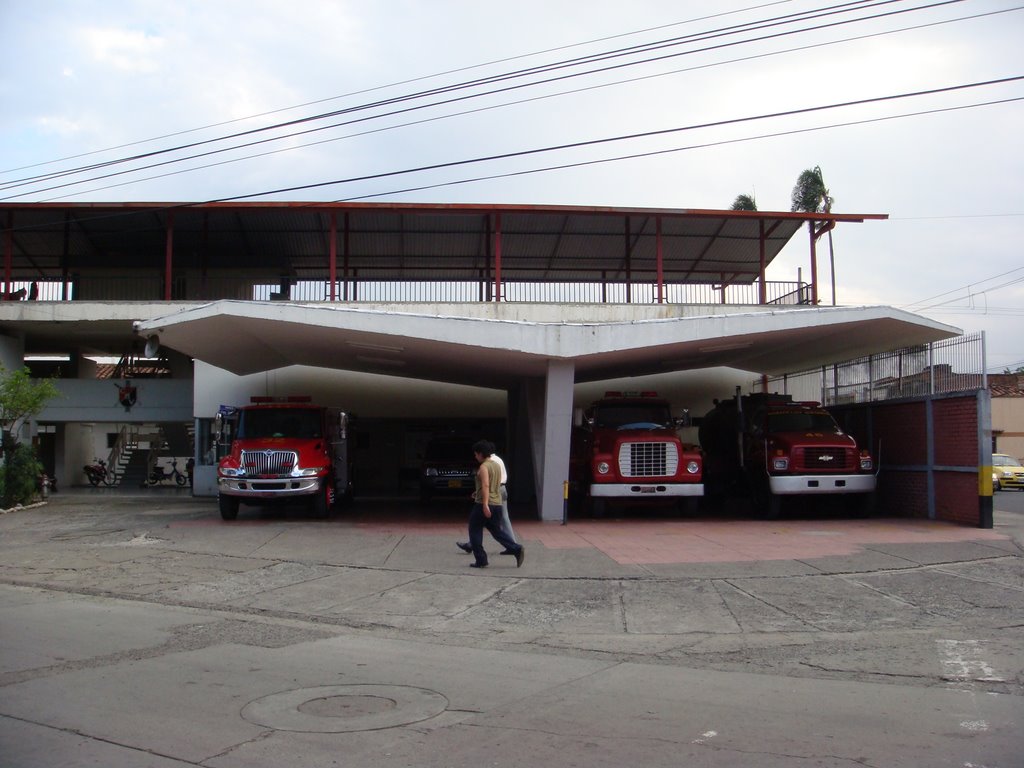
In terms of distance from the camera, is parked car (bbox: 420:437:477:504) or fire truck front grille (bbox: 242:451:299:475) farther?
parked car (bbox: 420:437:477:504)

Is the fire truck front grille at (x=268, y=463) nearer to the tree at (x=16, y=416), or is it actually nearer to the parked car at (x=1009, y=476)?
the tree at (x=16, y=416)

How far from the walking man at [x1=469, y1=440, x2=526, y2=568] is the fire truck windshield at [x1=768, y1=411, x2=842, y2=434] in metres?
8.98

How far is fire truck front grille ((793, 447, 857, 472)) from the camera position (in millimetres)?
18688

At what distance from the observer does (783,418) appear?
1984 cm

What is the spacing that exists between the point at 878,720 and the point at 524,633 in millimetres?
4141

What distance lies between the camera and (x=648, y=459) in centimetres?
1903

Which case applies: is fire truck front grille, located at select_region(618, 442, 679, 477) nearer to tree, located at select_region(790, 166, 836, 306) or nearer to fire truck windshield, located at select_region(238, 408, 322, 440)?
fire truck windshield, located at select_region(238, 408, 322, 440)

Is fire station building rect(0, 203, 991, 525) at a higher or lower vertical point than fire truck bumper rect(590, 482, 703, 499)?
higher

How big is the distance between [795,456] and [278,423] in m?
10.8

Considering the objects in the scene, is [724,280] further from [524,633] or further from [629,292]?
[524,633]

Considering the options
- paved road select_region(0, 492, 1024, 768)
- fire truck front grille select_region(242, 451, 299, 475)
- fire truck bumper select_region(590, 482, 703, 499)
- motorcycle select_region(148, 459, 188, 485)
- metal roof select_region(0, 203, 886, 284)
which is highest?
metal roof select_region(0, 203, 886, 284)

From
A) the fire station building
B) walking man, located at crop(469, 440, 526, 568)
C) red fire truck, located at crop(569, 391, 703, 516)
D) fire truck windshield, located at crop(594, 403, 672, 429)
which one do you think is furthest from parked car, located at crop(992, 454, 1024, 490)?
walking man, located at crop(469, 440, 526, 568)

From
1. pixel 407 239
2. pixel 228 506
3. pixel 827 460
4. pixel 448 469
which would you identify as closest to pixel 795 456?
pixel 827 460

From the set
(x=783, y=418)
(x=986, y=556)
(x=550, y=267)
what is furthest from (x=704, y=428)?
(x=986, y=556)
